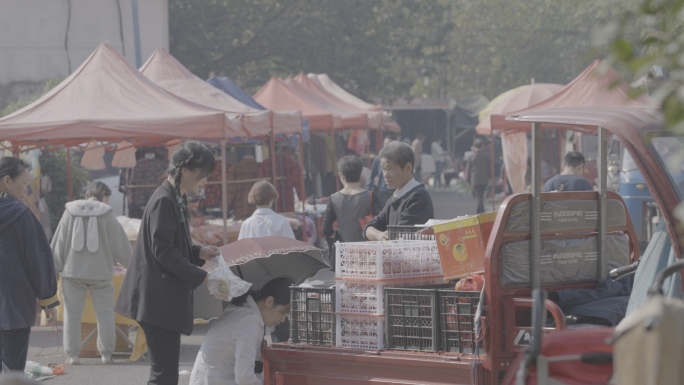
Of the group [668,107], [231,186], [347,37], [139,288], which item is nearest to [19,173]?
[139,288]

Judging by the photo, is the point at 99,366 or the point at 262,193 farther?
the point at 99,366

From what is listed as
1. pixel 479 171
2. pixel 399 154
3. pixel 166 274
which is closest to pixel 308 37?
pixel 479 171

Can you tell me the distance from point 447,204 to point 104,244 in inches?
874

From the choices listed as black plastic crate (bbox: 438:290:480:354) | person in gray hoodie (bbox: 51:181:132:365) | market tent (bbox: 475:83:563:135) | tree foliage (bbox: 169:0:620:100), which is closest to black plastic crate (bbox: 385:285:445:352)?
black plastic crate (bbox: 438:290:480:354)

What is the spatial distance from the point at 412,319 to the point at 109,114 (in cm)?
788

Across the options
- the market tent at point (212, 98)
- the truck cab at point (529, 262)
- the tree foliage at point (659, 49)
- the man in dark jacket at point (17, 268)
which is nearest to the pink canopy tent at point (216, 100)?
the market tent at point (212, 98)

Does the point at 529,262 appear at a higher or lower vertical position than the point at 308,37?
lower

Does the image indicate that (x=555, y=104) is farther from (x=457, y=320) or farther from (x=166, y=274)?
(x=457, y=320)

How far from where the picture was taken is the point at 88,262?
32.7ft

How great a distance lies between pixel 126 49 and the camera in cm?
2808

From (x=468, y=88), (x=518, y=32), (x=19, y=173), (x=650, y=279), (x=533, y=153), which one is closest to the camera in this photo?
(x=650, y=279)

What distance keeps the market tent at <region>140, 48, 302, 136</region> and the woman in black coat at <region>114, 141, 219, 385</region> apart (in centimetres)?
749

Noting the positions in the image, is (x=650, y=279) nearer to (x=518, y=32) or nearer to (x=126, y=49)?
(x=126, y=49)

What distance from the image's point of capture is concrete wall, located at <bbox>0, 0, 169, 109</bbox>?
27609mm
